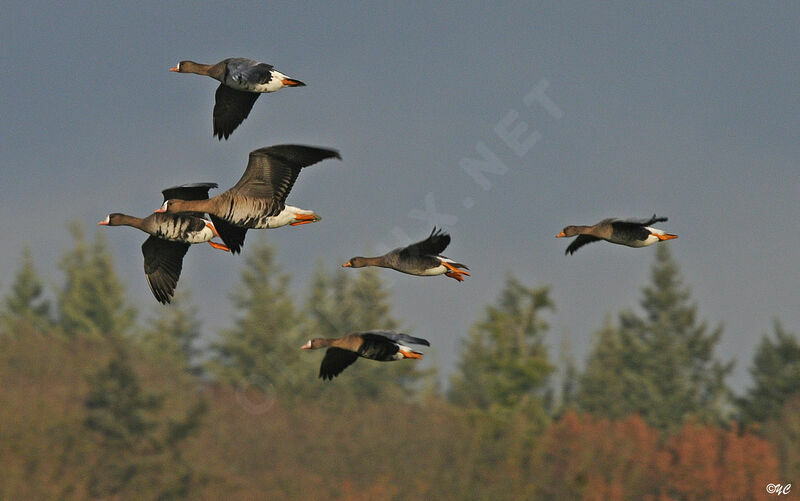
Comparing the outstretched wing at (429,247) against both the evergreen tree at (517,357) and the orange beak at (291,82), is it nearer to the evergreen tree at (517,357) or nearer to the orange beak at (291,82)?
the orange beak at (291,82)

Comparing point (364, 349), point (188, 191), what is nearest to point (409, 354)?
point (364, 349)

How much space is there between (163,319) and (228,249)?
10286 cm

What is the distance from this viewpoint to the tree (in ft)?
324

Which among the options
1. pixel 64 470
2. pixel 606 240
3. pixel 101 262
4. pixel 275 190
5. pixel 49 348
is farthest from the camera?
pixel 101 262

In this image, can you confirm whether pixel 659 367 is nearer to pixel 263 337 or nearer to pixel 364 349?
pixel 263 337

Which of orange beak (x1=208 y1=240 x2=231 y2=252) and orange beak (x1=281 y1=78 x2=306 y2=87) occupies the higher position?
orange beak (x1=281 y1=78 x2=306 y2=87)

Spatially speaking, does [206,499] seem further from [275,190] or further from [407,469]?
[275,190]

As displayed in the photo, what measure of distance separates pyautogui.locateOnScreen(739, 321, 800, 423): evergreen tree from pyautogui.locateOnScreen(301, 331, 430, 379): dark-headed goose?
81.8 meters

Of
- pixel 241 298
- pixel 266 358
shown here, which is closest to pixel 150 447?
pixel 266 358

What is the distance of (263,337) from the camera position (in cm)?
11181

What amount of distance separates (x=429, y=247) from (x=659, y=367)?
287ft

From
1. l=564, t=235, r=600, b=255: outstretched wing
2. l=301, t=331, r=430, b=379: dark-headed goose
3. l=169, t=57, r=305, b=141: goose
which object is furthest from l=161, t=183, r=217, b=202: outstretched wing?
l=564, t=235, r=600, b=255: outstretched wing

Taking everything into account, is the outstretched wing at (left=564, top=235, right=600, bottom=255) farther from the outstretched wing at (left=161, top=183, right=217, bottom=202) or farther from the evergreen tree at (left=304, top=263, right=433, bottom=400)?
the evergreen tree at (left=304, top=263, right=433, bottom=400)

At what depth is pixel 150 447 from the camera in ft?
214
